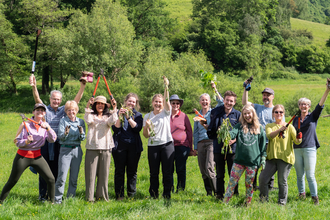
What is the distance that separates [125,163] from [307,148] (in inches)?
162

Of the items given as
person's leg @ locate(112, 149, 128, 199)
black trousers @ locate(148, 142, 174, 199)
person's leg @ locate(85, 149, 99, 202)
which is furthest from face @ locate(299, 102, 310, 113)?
person's leg @ locate(85, 149, 99, 202)

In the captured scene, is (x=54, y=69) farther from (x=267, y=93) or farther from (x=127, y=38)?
(x=267, y=93)

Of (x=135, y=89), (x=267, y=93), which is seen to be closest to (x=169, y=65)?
Result: (x=135, y=89)

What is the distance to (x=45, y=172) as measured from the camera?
19.3 feet

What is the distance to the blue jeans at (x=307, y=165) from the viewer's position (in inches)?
248

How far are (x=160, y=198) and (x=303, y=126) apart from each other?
361 cm

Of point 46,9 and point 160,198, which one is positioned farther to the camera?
point 46,9

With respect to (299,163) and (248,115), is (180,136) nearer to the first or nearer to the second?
(248,115)

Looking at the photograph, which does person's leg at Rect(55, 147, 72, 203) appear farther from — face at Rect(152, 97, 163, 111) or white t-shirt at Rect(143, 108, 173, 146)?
face at Rect(152, 97, 163, 111)

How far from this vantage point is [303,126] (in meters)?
6.52

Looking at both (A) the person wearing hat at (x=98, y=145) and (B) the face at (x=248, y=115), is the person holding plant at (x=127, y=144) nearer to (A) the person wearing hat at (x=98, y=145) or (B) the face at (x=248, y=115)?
(A) the person wearing hat at (x=98, y=145)

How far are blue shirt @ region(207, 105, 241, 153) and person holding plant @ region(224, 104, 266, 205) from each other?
0.47 metres

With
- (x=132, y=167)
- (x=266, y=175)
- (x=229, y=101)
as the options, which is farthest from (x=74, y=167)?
(x=266, y=175)

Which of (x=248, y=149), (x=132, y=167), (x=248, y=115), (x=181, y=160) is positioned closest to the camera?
(x=248, y=149)
